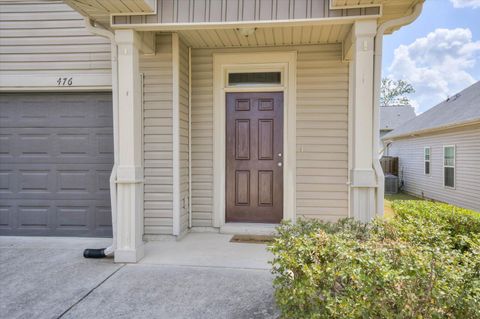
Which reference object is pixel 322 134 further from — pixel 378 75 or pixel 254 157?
pixel 378 75

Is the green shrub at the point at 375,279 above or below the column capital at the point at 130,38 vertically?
below

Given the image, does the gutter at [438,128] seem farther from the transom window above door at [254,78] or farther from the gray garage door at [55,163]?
the gray garage door at [55,163]

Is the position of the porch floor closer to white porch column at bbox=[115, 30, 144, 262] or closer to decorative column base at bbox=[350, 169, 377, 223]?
white porch column at bbox=[115, 30, 144, 262]

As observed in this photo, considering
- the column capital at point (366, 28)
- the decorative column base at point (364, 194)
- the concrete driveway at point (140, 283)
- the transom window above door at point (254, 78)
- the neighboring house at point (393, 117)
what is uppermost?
the neighboring house at point (393, 117)

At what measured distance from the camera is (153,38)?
4.11 m

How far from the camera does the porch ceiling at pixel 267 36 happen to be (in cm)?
398

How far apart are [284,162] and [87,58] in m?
2.94

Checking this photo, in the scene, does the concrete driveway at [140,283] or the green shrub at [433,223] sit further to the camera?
the concrete driveway at [140,283]

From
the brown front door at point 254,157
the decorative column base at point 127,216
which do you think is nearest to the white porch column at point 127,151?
the decorative column base at point 127,216

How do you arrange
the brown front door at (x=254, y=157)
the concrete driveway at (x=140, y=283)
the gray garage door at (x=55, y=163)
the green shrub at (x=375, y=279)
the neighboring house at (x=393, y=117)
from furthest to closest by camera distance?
the neighboring house at (x=393, y=117), the brown front door at (x=254, y=157), the gray garage door at (x=55, y=163), the concrete driveway at (x=140, y=283), the green shrub at (x=375, y=279)

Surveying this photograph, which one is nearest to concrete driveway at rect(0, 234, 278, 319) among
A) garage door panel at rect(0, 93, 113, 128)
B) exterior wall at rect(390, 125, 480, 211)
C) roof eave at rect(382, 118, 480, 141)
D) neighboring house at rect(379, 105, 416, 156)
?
garage door panel at rect(0, 93, 113, 128)

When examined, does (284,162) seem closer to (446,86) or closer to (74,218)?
(74,218)

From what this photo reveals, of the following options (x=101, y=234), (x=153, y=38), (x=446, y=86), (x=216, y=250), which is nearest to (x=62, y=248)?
(x=101, y=234)

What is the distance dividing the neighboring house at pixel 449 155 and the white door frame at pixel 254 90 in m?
5.91
